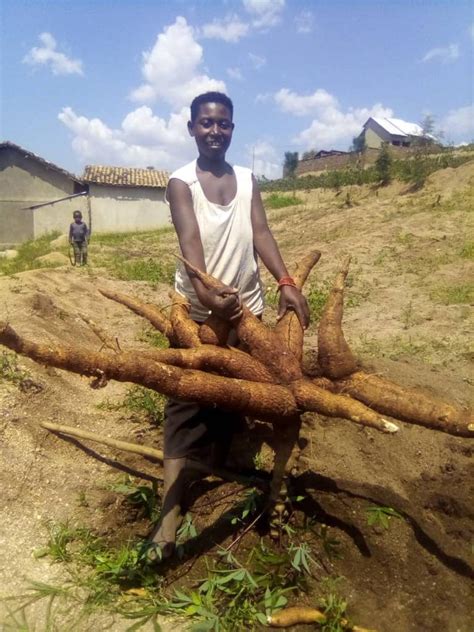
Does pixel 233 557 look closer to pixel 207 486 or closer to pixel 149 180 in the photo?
pixel 207 486

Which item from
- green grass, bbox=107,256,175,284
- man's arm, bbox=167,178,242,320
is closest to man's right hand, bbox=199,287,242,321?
man's arm, bbox=167,178,242,320

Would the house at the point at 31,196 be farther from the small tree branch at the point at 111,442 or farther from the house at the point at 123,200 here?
the small tree branch at the point at 111,442

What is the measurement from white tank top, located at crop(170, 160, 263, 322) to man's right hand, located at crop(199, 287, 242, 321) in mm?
302

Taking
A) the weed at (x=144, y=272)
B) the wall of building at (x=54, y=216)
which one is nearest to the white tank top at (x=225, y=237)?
the weed at (x=144, y=272)

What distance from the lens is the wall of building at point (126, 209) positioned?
64.6 ft

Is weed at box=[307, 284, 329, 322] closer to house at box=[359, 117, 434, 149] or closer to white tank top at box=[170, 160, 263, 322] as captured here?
white tank top at box=[170, 160, 263, 322]

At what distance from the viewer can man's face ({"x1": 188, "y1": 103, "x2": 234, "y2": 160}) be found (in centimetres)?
226

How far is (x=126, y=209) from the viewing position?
66.8 feet

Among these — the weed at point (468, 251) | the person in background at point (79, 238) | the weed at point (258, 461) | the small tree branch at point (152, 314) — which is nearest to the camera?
the small tree branch at point (152, 314)

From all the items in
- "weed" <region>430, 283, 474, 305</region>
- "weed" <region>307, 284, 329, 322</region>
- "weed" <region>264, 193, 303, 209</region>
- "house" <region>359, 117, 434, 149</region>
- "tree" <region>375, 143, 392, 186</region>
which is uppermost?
"house" <region>359, 117, 434, 149</region>

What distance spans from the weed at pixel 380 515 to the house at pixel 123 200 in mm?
19004

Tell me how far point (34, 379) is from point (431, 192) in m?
11.2

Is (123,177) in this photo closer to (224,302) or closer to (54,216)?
(54,216)

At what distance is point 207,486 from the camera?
7.98ft
